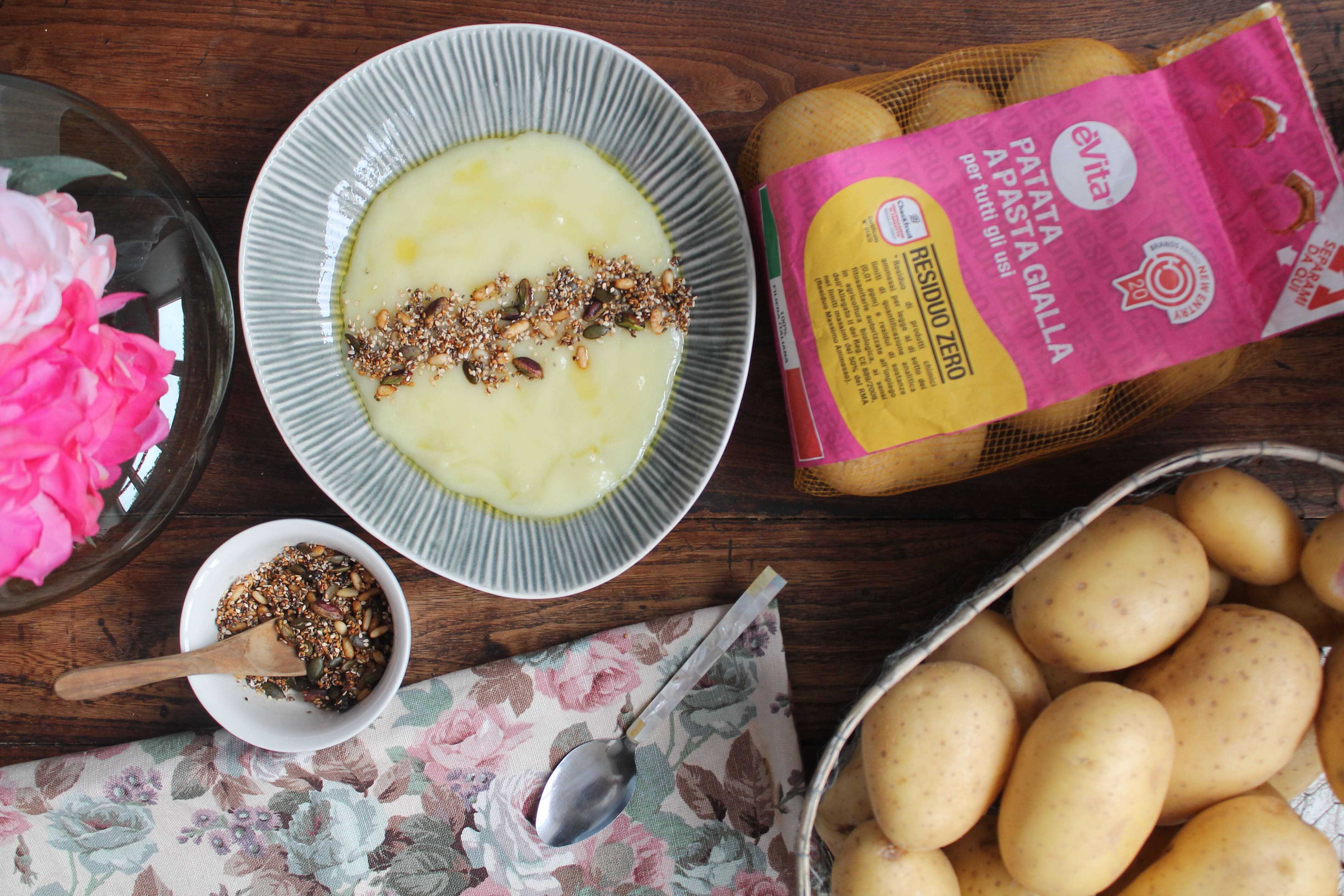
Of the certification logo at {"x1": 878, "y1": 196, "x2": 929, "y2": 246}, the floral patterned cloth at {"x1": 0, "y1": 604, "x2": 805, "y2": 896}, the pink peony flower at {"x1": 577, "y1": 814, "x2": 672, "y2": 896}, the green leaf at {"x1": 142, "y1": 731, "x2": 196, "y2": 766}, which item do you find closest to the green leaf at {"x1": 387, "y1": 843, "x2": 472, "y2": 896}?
the floral patterned cloth at {"x1": 0, "y1": 604, "x2": 805, "y2": 896}

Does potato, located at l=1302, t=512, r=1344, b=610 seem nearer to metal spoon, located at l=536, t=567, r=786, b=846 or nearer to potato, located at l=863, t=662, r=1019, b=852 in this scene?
potato, located at l=863, t=662, r=1019, b=852

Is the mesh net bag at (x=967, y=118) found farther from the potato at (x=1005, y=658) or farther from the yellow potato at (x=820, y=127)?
the potato at (x=1005, y=658)

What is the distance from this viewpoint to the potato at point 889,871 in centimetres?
58

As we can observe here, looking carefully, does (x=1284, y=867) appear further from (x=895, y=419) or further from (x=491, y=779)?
(x=491, y=779)

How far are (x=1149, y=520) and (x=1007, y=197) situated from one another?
0.87 ft

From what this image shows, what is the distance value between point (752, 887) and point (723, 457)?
39cm

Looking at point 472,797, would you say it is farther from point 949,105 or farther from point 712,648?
point 949,105

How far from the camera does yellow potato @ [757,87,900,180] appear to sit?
2.17 feet

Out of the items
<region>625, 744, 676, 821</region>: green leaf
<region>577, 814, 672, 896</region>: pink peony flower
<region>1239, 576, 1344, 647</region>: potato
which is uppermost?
<region>1239, 576, 1344, 647</region>: potato

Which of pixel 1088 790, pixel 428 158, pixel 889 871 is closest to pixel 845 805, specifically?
pixel 889 871

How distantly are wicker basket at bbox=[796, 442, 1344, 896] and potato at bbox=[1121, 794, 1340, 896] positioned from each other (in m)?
0.10

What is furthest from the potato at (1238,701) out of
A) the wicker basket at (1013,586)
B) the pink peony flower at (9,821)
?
the pink peony flower at (9,821)

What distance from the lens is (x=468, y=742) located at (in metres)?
0.75

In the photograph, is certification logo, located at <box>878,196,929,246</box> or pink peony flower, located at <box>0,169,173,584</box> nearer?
pink peony flower, located at <box>0,169,173,584</box>
